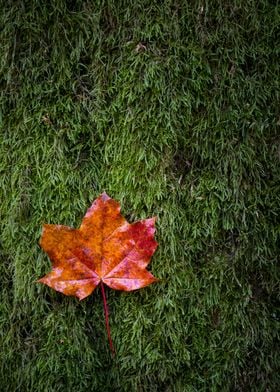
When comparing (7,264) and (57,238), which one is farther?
(7,264)

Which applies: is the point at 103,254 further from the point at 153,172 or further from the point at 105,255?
the point at 153,172

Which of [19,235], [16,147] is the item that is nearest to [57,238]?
[19,235]

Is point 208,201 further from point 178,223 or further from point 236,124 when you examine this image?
point 236,124

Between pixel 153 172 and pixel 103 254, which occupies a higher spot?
pixel 153 172

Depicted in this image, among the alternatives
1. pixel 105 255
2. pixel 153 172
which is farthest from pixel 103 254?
pixel 153 172
